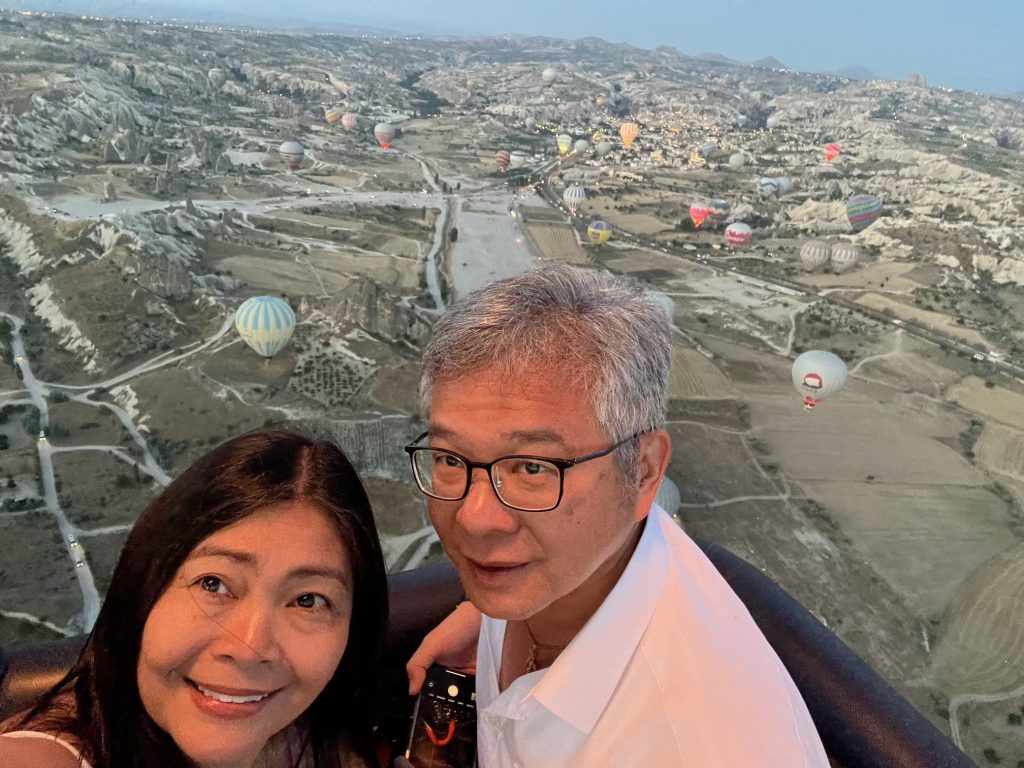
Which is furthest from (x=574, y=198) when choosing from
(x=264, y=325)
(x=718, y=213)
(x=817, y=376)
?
(x=264, y=325)

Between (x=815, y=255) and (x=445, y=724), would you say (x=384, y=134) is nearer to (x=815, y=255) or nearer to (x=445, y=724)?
(x=815, y=255)

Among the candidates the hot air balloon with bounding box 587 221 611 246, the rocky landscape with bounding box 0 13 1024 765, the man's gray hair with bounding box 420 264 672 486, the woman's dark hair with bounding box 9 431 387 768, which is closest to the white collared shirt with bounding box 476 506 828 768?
the man's gray hair with bounding box 420 264 672 486

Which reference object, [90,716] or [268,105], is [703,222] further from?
[268,105]

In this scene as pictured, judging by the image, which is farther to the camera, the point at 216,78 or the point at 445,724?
the point at 216,78

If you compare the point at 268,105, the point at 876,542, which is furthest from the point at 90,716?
the point at 268,105

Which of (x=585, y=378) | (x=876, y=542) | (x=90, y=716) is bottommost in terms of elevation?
(x=876, y=542)

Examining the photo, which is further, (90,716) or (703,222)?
(703,222)
